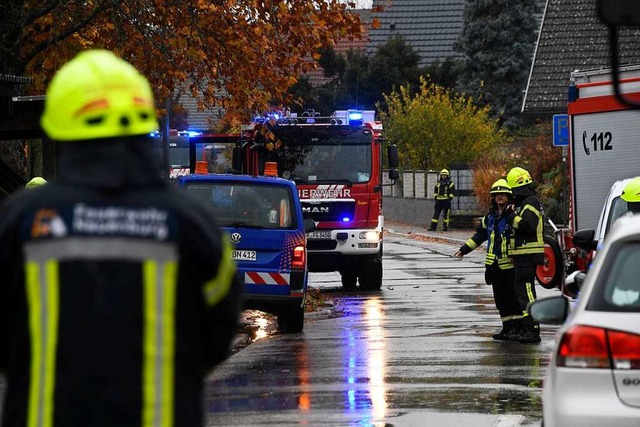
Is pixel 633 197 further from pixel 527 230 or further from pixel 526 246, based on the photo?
pixel 526 246

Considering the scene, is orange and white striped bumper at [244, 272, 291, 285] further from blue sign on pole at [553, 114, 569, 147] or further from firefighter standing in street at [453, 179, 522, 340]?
blue sign on pole at [553, 114, 569, 147]

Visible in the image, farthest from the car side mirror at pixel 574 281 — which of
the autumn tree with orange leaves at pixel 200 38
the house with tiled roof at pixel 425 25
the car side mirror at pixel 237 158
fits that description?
the house with tiled roof at pixel 425 25

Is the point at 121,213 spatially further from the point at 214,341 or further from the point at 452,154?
the point at 452,154

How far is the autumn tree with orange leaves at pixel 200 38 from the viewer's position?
60.2 ft

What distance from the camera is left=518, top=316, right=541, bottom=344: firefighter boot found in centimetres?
1434

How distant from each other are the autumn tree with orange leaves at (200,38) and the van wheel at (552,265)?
4699 millimetres

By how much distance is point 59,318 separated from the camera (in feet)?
11.7

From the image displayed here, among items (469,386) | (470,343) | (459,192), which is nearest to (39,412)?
(469,386)

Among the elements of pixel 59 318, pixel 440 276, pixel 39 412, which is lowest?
pixel 440 276

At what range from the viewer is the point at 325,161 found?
2281 cm

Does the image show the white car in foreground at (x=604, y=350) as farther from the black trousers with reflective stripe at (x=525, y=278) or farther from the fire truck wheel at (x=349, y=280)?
the fire truck wheel at (x=349, y=280)

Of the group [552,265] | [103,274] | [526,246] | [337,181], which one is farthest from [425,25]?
[103,274]

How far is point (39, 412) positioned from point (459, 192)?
4199 cm

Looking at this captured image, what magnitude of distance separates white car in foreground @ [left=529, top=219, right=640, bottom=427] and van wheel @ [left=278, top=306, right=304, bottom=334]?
9764 millimetres
